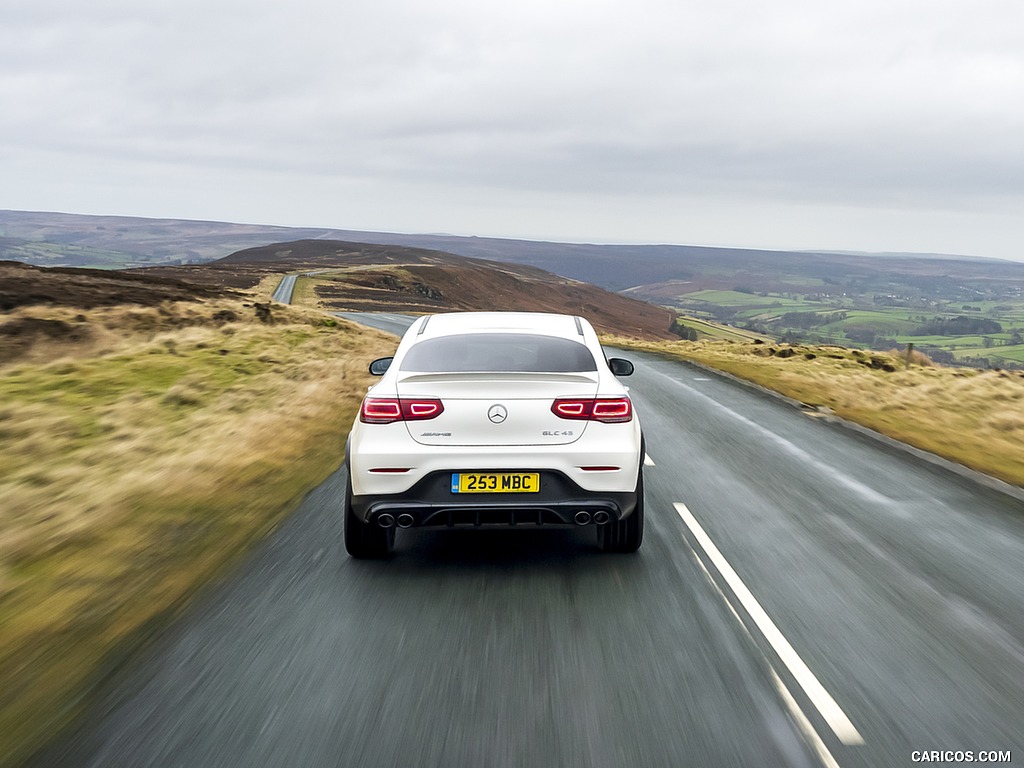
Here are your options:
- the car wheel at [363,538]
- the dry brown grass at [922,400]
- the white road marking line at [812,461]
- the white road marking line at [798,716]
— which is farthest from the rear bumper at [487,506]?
the dry brown grass at [922,400]

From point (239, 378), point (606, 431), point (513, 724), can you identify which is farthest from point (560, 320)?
point (239, 378)

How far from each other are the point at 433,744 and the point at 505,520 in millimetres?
1968

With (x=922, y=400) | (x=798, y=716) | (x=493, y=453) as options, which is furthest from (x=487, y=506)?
(x=922, y=400)

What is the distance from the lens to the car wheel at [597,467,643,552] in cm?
537

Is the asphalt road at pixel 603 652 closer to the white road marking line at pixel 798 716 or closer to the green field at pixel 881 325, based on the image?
the white road marking line at pixel 798 716

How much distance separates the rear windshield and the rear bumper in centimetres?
83

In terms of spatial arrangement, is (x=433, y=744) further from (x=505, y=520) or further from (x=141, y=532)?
(x=141, y=532)

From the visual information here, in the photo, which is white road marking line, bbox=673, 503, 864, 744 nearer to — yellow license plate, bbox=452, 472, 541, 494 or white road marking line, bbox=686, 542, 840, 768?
white road marking line, bbox=686, 542, 840, 768

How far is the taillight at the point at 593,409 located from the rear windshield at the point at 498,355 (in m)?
0.35

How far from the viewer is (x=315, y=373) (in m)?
16.9

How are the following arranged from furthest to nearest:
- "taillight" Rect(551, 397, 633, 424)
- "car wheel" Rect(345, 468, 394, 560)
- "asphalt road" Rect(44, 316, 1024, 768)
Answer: "car wheel" Rect(345, 468, 394, 560) → "taillight" Rect(551, 397, 633, 424) → "asphalt road" Rect(44, 316, 1024, 768)

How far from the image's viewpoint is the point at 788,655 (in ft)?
12.8

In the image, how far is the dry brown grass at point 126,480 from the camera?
4.13 metres

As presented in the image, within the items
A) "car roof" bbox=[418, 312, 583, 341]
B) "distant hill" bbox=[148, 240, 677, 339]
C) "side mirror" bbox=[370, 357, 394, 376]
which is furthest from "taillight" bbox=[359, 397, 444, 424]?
"distant hill" bbox=[148, 240, 677, 339]
